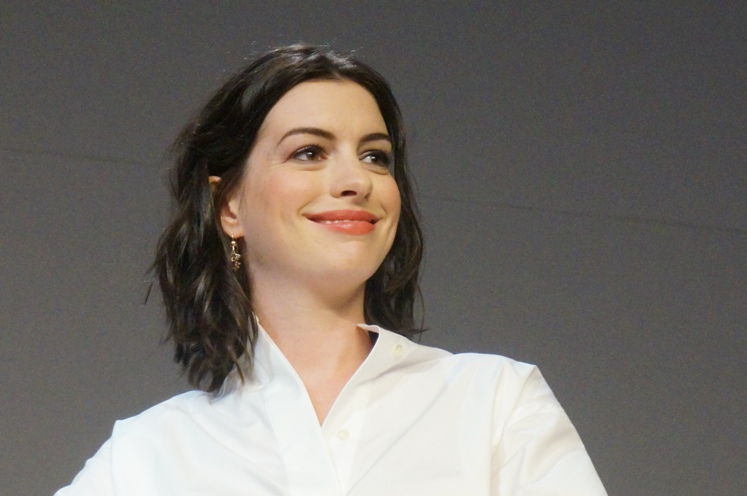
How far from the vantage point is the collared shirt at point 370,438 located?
172 cm

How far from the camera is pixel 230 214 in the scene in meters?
2.00

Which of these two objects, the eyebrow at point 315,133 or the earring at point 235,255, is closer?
the eyebrow at point 315,133

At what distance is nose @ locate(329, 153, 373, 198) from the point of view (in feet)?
5.93

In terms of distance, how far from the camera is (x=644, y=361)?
9.99ft

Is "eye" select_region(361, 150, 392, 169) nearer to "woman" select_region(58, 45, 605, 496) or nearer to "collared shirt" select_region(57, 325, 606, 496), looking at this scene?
"woman" select_region(58, 45, 605, 496)

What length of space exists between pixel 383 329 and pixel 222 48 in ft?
4.05

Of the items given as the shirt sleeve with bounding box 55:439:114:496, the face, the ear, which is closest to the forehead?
the face

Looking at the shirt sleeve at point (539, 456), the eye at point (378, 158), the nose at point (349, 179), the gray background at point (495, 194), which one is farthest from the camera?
the gray background at point (495, 194)

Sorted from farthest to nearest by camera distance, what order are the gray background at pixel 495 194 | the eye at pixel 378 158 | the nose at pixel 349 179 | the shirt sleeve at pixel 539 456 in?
the gray background at pixel 495 194 < the eye at pixel 378 158 < the nose at pixel 349 179 < the shirt sleeve at pixel 539 456

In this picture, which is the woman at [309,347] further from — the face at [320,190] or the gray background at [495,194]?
the gray background at [495,194]

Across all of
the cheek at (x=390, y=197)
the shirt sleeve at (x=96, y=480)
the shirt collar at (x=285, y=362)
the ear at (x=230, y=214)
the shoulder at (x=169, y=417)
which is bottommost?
the shirt sleeve at (x=96, y=480)

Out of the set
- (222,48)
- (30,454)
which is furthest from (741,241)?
(30,454)

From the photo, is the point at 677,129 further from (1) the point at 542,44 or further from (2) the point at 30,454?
(2) the point at 30,454

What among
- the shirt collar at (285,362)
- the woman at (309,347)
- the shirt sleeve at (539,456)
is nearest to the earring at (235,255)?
the woman at (309,347)
